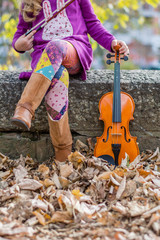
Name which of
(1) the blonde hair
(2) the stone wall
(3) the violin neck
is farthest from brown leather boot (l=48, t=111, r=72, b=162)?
(1) the blonde hair

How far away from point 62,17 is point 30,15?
0.22 meters

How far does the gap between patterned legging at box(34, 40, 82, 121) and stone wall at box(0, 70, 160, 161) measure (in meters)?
0.21

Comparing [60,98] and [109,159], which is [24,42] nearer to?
[60,98]

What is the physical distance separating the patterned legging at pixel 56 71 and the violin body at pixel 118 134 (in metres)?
0.26

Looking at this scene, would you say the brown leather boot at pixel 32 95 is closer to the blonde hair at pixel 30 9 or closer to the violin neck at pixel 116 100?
the violin neck at pixel 116 100

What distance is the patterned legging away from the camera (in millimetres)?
1600

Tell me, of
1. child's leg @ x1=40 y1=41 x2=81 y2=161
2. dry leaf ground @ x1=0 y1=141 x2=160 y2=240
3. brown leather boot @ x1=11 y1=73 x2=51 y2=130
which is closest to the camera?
dry leaf ground @ x1=0 y1=141 x2=160 y2=240

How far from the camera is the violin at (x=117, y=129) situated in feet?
5.57

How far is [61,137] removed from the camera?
68.4 inches

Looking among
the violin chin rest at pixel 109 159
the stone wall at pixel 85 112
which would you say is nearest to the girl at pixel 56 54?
the stone wall at pixel 85 112

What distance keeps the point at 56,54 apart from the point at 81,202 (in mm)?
784

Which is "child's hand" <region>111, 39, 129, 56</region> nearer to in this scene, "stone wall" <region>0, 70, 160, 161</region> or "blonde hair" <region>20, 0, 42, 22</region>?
"stone wall" <region>0, 70, 160, 161</region>

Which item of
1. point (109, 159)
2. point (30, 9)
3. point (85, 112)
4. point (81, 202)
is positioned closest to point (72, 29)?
point (30, 9)

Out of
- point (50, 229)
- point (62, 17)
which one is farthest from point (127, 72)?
point (50, 229)
